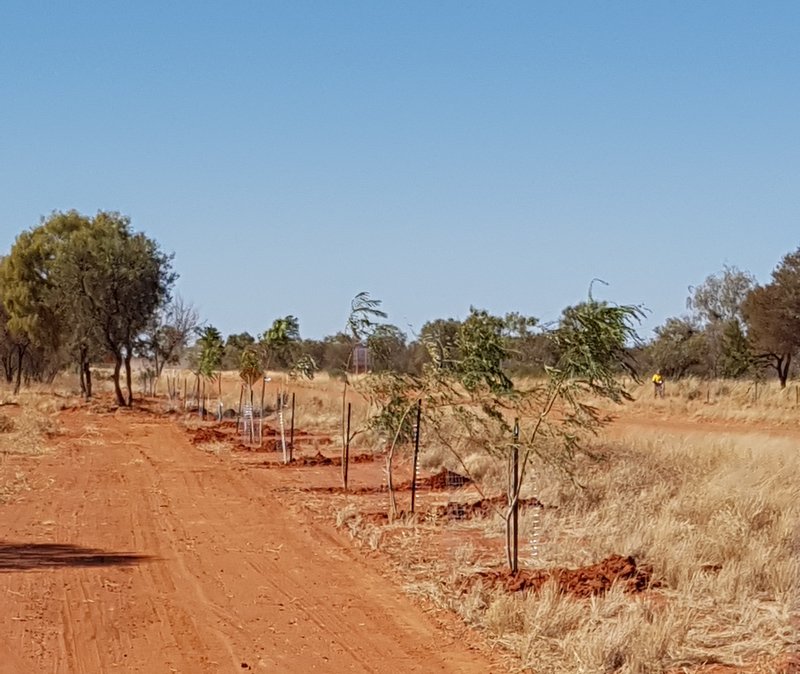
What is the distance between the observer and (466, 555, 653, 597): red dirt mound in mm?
10625

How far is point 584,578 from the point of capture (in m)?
11.0

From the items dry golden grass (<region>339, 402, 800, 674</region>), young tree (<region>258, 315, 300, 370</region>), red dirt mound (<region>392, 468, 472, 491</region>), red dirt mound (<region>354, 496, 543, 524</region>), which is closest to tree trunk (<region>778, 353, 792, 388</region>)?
young tree (<region>258, 315, 300, 370</region>)

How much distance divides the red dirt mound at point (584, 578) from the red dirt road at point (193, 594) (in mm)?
1027

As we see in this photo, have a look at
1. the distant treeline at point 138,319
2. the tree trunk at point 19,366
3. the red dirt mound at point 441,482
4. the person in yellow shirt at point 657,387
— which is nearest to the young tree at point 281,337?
the distant treeline at point 138,319

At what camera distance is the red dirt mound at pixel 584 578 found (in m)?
10.6

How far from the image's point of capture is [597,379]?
36.9 ft

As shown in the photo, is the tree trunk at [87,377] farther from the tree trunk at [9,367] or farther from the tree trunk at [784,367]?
the tree trunk at [784,367]

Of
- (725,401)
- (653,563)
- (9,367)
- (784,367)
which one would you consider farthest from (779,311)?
(9,367)

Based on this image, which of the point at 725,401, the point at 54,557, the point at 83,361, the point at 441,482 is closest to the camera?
the point at 54,557

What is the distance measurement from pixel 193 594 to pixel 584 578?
4038mm

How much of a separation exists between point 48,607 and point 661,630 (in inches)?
229

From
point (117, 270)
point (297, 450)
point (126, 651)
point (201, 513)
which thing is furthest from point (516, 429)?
point (117, 270)

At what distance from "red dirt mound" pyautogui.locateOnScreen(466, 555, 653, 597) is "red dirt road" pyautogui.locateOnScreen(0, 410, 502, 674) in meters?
1.03

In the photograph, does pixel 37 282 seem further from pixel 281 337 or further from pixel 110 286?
pixel 281 337
